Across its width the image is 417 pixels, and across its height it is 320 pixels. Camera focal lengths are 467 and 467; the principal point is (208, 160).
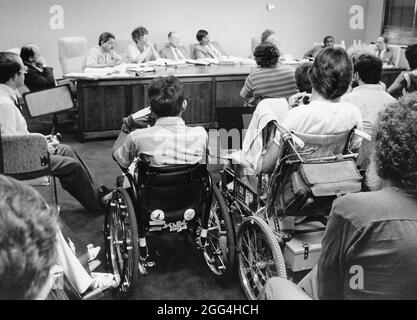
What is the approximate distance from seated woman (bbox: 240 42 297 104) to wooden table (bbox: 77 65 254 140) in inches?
63.8

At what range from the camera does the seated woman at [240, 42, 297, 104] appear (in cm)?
353

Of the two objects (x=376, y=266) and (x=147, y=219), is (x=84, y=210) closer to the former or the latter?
(x=147, y=219)

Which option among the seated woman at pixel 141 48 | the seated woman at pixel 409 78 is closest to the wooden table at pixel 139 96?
the seated woman at pixel 141 48

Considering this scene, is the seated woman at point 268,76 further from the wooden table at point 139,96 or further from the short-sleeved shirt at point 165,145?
the wooden table at point 139,96

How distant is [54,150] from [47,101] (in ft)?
3.83

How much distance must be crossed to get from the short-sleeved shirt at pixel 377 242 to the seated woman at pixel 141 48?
5.27 m

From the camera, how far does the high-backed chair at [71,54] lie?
570 cm

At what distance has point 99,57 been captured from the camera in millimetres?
5805

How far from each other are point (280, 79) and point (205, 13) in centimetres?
467

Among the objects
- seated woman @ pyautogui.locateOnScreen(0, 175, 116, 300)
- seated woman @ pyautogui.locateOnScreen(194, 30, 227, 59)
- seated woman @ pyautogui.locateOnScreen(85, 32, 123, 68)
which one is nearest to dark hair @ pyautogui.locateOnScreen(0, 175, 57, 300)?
seated woman @ pyautogui.locateOnScreen(0, 175, 116, 300)

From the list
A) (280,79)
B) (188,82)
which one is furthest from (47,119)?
(280,79)

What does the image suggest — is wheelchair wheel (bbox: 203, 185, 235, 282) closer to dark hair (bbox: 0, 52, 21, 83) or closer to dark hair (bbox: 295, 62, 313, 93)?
dark hair (bbox: 295, 62, 313, 93)

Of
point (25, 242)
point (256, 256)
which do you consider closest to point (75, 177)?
point (256, 256)

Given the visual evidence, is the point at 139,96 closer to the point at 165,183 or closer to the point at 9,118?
the point at 9,118
